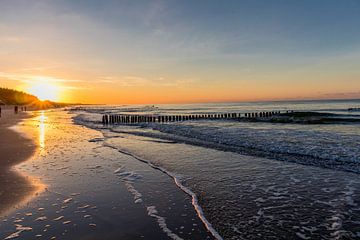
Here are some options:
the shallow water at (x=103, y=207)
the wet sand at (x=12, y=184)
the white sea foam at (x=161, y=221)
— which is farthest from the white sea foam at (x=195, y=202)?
the wet sand at (x=12, y=184)

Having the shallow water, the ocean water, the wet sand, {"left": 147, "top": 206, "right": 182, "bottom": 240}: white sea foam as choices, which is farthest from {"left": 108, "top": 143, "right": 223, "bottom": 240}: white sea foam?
the wet sand

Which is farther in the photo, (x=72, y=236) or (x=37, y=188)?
(x=37, y=188)

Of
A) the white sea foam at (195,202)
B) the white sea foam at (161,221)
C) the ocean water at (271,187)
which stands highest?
the white sea foam at (161,221)

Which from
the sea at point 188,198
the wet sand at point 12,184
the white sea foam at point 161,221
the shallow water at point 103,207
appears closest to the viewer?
the white sea foam at point 161,221

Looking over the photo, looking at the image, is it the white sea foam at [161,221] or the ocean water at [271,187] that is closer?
the white sea foam at [161,221]

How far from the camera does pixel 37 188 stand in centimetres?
830

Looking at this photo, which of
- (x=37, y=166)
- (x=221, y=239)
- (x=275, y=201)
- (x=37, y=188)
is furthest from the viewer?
(x=37, y=166)

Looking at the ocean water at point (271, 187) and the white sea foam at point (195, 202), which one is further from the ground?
the white sea foam at point (195, 202)

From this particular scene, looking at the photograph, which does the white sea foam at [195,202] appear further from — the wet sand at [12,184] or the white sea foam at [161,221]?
the wet sand at [12,184]

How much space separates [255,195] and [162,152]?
8.17m

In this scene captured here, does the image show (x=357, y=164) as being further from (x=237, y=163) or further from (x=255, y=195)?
(x=255, y=195)

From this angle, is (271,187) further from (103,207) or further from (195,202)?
(103,207)

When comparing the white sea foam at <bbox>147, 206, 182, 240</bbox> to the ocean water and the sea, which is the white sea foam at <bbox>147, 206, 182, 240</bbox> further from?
the ocean water

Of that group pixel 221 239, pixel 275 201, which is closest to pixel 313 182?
pixel 275 201
